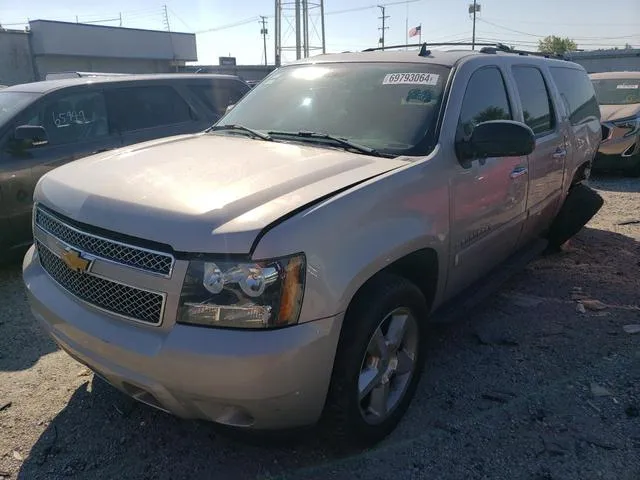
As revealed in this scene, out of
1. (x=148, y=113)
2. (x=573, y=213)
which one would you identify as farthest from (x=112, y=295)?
(x=573, y=213)

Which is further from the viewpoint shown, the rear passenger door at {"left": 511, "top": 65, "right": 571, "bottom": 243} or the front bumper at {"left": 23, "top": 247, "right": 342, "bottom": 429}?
the rear passenger door at {"left": 511, "top": 65, "right": 571, "bottom": 243}

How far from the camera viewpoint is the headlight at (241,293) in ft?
6.72

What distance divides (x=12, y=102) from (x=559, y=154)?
16.8 ft

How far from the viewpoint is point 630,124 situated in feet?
31.1

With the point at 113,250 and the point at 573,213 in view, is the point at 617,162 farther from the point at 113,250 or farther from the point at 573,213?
the point at 113,250

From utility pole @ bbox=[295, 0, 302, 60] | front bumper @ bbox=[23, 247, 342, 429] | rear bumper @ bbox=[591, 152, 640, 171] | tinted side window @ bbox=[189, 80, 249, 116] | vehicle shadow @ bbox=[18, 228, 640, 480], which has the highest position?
utility pole @ bbox=[295, 0, 302, 60]

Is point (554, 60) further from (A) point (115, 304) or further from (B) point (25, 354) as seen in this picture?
(B) point (25, 354)

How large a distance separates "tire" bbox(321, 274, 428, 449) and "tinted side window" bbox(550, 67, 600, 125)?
3.11m

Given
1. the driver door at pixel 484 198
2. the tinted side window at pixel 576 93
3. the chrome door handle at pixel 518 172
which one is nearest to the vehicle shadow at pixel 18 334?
the driver door at pixel 484 198

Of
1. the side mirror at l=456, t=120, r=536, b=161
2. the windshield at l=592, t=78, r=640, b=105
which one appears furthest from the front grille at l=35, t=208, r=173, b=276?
the windshield at l=592, t=78, r=640, b=105

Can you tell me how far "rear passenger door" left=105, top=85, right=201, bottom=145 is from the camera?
5789 millimetres

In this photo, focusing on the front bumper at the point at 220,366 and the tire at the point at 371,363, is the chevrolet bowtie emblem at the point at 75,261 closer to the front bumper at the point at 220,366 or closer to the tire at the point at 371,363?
the front bumper at the point at 220,366

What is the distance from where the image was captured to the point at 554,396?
123 inches

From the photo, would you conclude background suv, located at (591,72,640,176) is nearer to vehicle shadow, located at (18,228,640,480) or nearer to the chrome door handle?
the chrome door handle
